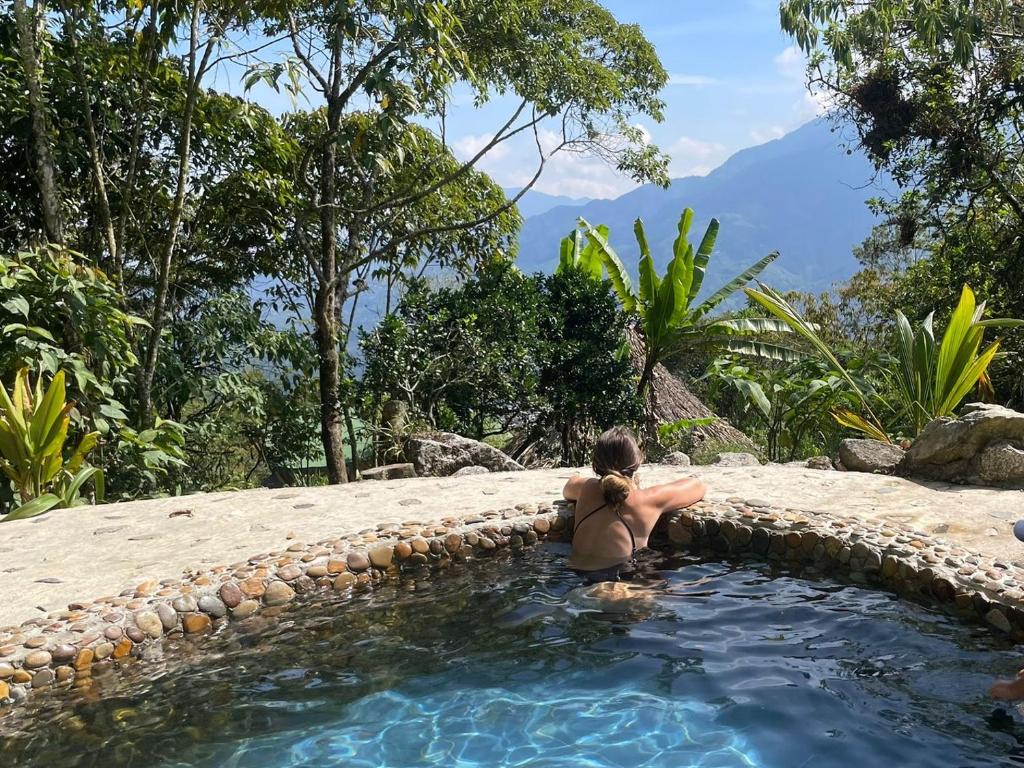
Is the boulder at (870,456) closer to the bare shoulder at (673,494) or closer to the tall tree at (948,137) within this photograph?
the bare shoulder at (673,494)

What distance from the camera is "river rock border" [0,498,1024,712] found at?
4.15 m

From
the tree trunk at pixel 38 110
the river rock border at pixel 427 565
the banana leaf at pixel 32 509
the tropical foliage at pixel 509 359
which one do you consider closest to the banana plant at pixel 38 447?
the banana leaf at pixel 32 509

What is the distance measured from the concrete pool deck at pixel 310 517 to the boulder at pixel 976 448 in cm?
18

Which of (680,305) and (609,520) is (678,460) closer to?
(680,305)

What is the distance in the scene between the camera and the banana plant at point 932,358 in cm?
748

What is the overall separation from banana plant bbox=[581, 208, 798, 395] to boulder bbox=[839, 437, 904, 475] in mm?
3401

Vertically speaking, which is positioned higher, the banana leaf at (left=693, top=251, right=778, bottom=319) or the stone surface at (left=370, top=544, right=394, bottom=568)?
the banana leaf at (left=693, top=251, right=778, bottom=319)

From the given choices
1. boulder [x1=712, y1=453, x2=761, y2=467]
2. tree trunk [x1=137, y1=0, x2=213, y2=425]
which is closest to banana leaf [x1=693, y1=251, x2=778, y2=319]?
boulder [x1=712, y1=453, x2=761, y2=467]

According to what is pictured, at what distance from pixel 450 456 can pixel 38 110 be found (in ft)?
16.3

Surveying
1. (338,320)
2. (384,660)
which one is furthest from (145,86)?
(384,660)

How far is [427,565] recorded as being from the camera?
5.66 metres

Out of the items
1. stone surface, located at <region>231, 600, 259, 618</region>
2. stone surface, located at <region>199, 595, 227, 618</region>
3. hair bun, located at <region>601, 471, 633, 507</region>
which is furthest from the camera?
hair bun, located at <region>601, 471, 633, 507</region>

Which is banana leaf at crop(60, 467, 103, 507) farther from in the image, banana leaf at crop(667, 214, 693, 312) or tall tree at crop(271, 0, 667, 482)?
banana leaf at crop(667, 214, 693, 312)

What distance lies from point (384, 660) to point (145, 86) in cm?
616
